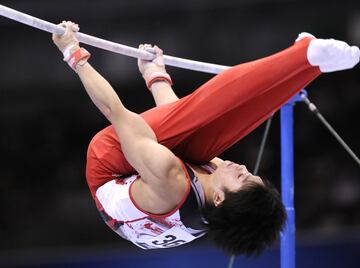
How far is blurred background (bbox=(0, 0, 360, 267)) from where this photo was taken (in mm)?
6527

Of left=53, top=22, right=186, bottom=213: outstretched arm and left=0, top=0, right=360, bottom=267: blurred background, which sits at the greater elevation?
left=0, top=0, right=360, bottom=267: blurred background

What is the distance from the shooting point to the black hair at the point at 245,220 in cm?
297

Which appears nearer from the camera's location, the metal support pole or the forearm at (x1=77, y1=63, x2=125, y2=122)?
the forearm at (x1=77, y1=63, x2=125, y2=122)

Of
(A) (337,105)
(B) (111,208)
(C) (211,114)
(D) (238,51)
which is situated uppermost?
(D) (238,51)

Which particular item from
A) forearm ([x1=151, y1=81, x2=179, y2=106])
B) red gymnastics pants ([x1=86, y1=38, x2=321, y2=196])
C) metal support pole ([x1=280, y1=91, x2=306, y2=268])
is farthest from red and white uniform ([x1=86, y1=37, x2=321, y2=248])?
metal support pole ([x1=280, y1=91, x2=306, y2=268])

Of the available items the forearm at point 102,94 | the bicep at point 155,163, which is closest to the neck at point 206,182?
the bicep at point 155,163

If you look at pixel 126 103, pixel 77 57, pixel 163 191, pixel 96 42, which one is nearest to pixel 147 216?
pixel 163 191

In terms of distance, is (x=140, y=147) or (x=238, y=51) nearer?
(x=140, y=147)

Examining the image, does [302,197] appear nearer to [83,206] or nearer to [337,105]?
[337,105]

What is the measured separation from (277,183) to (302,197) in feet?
1.21

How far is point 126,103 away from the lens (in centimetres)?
704

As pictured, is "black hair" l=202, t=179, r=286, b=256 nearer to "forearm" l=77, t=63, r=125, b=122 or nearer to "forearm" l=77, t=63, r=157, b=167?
"forearm" l=77, t=63, r=157, b=167

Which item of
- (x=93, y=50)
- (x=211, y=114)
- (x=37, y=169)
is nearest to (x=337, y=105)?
(x=93, y=50)

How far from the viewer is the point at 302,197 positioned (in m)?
6.50
